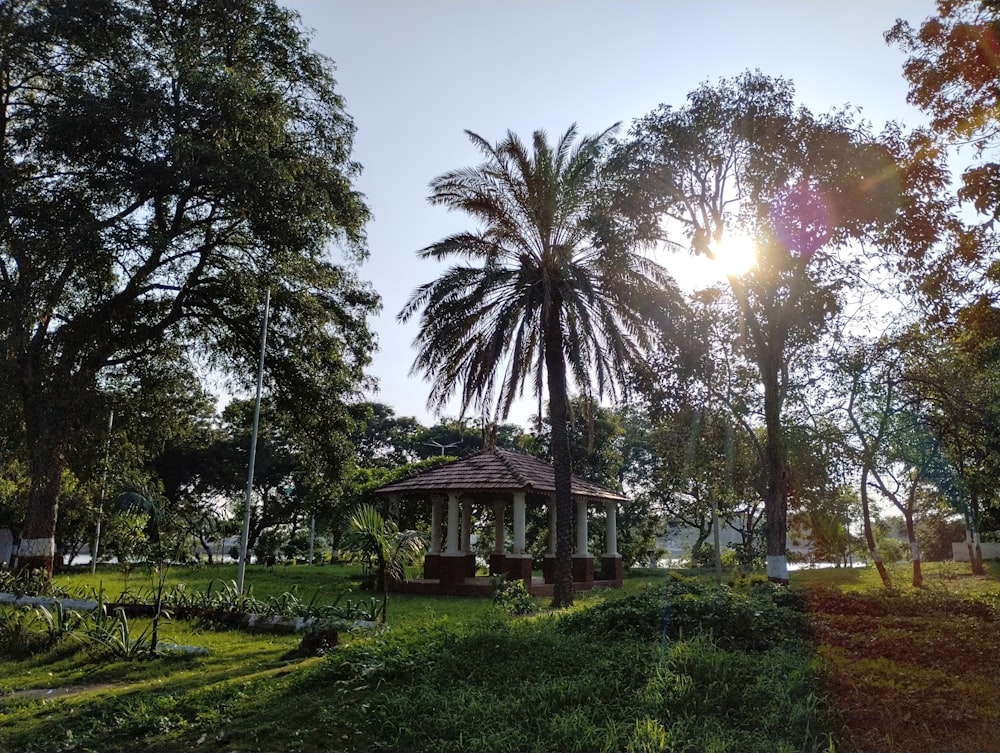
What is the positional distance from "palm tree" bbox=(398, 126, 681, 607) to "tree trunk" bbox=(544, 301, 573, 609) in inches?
0.9

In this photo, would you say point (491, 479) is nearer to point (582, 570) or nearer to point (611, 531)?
point (582, 570)

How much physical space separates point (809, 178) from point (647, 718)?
10617 mm

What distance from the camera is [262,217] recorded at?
658 inches

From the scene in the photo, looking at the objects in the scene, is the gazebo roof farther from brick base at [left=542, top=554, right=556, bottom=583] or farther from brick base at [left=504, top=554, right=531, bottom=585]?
brick base at [left=542, top=554, right=556, bottom=583]

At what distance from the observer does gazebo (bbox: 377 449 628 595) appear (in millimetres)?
20562

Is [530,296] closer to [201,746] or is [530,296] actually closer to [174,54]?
[174,54]

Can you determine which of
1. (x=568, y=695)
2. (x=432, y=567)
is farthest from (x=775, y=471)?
(x=432, y=567)

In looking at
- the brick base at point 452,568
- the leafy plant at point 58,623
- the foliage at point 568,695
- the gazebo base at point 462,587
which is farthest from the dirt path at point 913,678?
the brick base at point 452,568

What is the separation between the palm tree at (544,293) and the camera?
15.1 m

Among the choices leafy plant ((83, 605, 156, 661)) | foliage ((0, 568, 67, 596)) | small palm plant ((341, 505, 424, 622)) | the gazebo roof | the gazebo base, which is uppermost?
the gazebo roof

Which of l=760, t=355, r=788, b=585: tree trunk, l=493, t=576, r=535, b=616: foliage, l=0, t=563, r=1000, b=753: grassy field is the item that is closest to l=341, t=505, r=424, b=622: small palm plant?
l=493, t=576, r=535, b=616: foliage

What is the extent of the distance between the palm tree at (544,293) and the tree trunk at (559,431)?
0.02 meters

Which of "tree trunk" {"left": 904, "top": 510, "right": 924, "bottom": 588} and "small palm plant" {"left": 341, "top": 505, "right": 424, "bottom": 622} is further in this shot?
"tree trunk" {"left": 904, "top": 510, "right": 924, "bottom": 588}

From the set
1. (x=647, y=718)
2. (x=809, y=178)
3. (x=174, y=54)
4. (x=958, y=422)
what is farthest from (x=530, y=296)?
(x=647, y=718)
